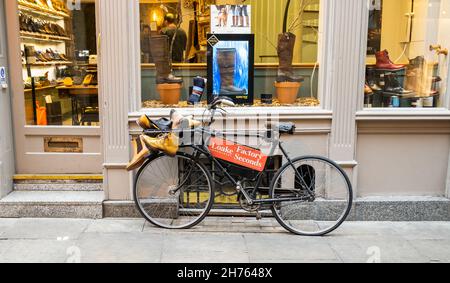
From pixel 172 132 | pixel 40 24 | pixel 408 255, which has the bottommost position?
pixel 408 255

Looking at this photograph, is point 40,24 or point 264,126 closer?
point 264,126

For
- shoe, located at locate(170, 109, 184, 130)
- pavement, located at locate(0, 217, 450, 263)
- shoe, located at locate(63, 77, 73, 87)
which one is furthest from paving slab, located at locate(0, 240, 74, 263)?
shoe, located at locate(63, 77, 73, 87)

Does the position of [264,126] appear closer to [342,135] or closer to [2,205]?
[342,135]

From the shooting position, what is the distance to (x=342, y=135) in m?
5.30

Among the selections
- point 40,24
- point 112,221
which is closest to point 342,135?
point 112,221

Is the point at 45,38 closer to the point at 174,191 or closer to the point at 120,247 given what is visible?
the point at 174,191

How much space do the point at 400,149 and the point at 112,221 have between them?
3419 mm

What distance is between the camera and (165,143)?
15.7 ft

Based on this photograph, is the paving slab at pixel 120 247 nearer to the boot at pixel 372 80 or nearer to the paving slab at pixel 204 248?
the paving slab at pixel 204 248

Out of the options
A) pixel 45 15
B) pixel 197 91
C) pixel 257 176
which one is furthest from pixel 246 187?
pixel 45 15

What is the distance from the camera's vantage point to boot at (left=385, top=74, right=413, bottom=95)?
5688 mm

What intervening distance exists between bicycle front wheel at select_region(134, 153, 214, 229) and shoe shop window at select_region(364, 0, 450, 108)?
2.17m
